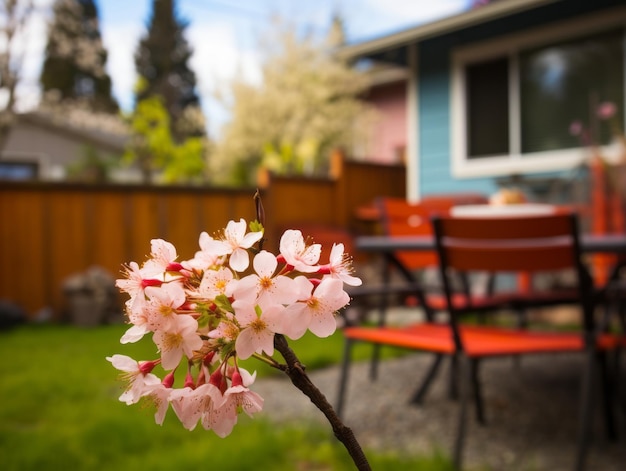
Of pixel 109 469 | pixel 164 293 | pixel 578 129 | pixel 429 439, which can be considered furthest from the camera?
pixel 578 129

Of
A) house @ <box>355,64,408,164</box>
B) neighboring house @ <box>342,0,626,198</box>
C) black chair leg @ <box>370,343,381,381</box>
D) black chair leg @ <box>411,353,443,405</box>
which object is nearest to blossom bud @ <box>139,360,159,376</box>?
black chair leg @ <box>411,353,443,405</box>

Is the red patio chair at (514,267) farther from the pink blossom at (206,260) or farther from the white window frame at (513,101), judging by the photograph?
the white window frame at (513,101)

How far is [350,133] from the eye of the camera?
1495cm

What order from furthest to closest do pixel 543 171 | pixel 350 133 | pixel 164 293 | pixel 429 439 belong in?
pixel 350 133 < pixel 543 171 < pixel 429 439 < pixel 164 293

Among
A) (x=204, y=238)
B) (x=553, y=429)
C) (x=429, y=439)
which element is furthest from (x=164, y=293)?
(x=553, y=429)

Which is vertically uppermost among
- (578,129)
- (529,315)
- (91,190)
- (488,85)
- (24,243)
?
(488,85)

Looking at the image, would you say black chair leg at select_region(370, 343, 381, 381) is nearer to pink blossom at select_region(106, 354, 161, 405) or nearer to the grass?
the grass

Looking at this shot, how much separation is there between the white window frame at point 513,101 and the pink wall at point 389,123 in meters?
5.81

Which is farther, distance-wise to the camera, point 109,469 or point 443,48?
point 443,48

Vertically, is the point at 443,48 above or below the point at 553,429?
above

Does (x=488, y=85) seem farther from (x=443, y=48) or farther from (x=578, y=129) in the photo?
(x=578, y=129)

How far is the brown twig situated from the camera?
0.48 m

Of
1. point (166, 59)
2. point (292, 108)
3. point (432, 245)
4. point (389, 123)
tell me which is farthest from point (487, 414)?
point (166, 59)

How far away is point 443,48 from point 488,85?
77cm
